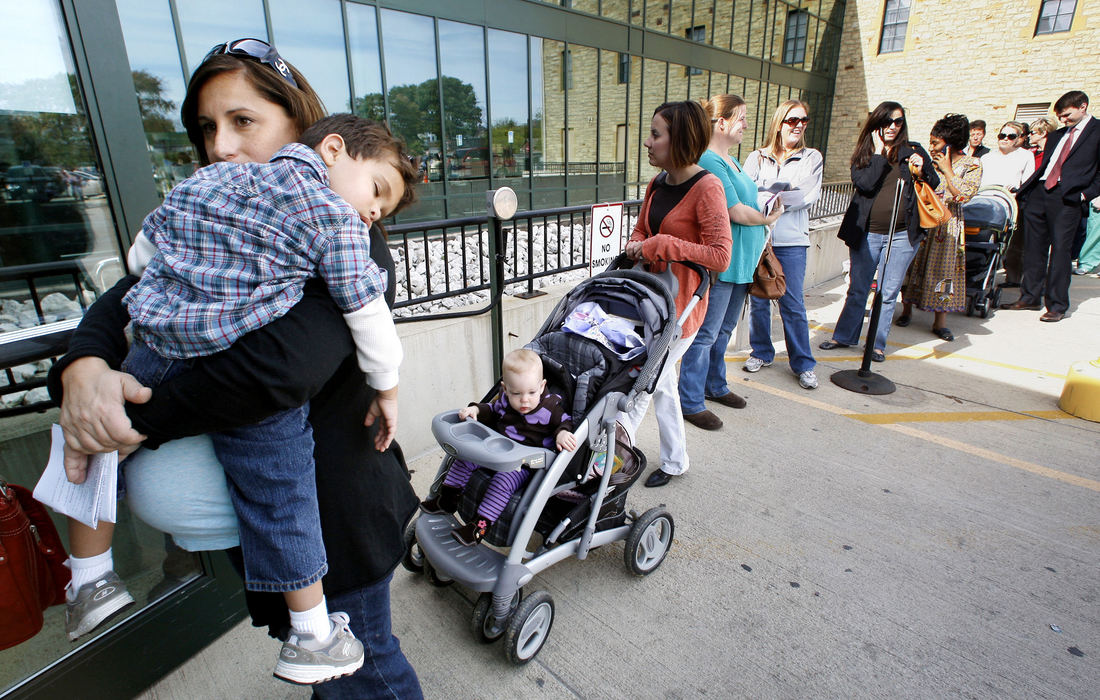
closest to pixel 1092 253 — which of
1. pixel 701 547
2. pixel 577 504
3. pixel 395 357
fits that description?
pixel 701 547

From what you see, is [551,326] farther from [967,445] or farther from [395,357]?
[967,445]

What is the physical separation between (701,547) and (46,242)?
150 inches

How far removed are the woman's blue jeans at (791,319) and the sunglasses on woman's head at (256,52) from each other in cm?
400

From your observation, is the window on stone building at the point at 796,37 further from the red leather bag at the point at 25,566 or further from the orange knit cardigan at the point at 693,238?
the red leather bag at the point at 25,566

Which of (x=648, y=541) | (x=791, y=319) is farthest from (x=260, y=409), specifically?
(x=791, y=319)

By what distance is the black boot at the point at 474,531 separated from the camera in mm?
2086

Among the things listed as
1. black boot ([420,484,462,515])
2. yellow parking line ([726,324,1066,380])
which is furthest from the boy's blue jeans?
yellow parking line ([726,324,1066,380])

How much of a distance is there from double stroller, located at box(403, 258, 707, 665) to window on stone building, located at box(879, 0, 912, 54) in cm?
2162

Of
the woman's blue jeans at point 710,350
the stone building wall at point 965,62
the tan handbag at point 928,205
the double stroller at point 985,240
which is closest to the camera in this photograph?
the woman's blue jeans at point 710,350

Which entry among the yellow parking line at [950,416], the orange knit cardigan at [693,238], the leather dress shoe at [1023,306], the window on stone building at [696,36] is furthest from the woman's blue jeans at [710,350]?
the window on stone building at [696,36]

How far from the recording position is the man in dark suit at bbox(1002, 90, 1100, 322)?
639 cm

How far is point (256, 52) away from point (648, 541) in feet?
7.78

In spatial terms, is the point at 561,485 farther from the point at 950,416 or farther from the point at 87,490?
the point at 950,416

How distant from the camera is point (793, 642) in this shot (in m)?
2.32
